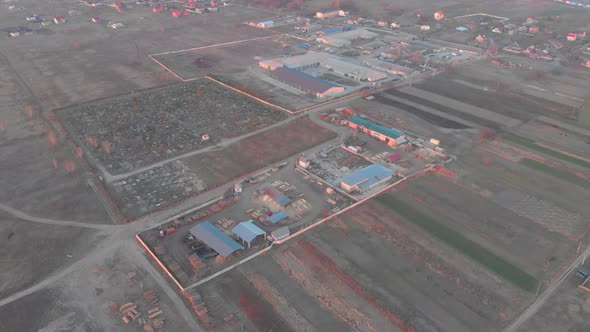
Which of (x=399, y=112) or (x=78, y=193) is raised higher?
(x=399, y=112)

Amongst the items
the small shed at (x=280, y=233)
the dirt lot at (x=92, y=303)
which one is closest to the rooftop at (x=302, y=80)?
the small shed at (x=280, y=233)

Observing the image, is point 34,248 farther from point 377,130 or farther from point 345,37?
point 345,37

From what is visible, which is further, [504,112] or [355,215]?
[504,112]

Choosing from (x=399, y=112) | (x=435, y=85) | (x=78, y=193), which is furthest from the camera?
(x=435, y=85)

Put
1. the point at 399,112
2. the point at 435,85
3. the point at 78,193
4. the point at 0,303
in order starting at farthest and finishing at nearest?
the point at 435,85
the point at 399,112
the point at 78,193
the point at 0,303

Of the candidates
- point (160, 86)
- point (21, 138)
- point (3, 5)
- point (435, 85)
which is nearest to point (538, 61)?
point (435, 85)

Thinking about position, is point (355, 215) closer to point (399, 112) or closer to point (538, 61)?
point (399, 112)
